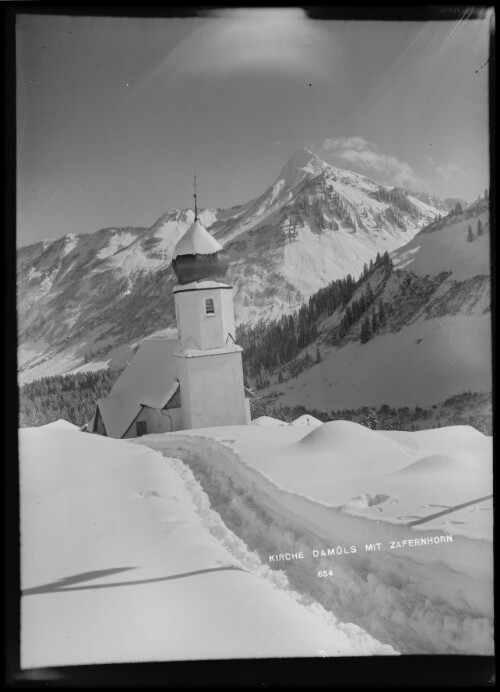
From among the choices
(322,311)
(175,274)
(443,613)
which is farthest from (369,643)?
(175,274)

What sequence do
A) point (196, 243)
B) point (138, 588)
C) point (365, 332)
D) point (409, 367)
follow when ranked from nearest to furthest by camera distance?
point (138, 588), point (409, 367), point (365, 332), point (196, 243)

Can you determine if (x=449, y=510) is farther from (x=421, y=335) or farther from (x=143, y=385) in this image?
(x=143, y=385)

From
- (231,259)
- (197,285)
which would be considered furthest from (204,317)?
(231,259)

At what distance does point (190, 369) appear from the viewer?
7.61 meters

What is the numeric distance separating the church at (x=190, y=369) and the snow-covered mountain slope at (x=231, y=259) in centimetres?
29

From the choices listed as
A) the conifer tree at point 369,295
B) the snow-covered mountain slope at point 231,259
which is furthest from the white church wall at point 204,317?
the conifer tree at point 369,295

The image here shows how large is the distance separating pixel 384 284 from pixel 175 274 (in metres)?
3.80

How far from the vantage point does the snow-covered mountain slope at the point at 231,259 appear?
4.72 meters

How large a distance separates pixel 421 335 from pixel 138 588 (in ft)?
10.9

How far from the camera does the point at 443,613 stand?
316 cm

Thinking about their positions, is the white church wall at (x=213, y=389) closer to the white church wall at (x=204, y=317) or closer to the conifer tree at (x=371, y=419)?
the white church wall at (x=204, y=317)

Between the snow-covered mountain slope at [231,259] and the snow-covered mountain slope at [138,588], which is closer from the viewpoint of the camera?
the snow-covered mountain slope at [138,588]

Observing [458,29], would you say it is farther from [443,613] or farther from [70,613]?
[70,613]

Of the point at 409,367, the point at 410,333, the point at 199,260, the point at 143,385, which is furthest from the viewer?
the point at 143,385
